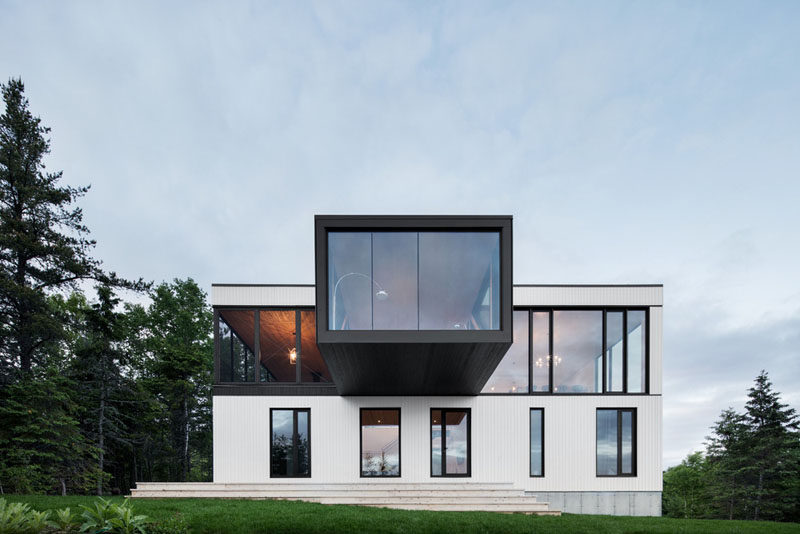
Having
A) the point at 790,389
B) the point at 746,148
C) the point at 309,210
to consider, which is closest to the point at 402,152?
the point at 309,210

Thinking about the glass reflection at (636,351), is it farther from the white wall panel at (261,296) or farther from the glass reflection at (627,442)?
the white wall panel at (261,296)

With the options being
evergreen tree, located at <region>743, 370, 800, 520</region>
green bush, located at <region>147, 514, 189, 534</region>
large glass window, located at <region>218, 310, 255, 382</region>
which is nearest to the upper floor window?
large glass window, located at <region>218, 310, 255, 382</region>

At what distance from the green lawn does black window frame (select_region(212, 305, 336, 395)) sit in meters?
3.77

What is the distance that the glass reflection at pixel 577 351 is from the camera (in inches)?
529

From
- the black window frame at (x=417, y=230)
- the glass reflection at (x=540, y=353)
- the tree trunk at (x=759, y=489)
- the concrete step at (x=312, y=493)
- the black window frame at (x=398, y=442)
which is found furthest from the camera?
the tree trunk at (x=759, y=489)

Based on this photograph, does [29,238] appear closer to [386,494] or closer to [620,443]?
[386,494]

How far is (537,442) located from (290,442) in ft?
23.7

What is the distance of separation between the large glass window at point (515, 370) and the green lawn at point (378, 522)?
14.6 feet

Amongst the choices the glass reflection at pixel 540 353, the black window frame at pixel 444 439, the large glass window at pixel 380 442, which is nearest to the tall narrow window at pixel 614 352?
the glass reflection at pixel 540 353

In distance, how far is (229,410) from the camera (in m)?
13.0

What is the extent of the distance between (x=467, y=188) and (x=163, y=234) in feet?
187

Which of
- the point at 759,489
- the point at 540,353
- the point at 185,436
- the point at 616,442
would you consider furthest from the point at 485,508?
the point at 759,489

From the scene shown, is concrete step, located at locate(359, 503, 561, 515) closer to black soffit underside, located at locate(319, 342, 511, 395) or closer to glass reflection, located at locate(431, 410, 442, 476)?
glass reflection, located at locate(431, 410, 442, 476)

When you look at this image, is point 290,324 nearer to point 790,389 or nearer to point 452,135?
Answer: point 790,389
